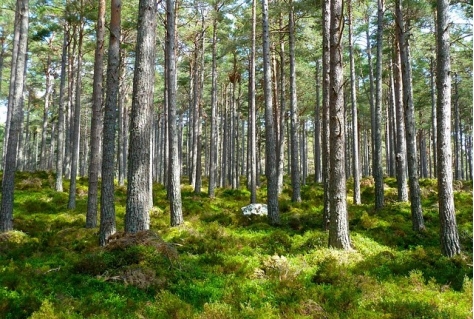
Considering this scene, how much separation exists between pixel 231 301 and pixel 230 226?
6.00 m

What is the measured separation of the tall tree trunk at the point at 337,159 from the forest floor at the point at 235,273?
46cm

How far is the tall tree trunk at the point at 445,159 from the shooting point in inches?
330

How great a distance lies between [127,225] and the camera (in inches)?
313

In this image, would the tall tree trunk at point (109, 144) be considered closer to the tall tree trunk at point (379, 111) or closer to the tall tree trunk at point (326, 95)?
the tall tree trunk at point (326, 95)

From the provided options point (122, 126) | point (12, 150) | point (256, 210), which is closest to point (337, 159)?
point (256, 210)

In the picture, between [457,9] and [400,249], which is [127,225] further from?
[457,9]

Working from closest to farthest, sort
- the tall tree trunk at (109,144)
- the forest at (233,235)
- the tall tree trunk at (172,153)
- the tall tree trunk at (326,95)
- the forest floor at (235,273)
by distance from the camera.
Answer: the forest floor at (235,273) < the forest at (233,235) < the tall tree trunk at (109,144) < the tall tree trunk at (326,95) < the tall tree trunk at (172,153)

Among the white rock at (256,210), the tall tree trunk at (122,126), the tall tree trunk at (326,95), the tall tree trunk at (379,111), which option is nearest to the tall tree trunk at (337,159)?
the tall tree trunk at (326,95)

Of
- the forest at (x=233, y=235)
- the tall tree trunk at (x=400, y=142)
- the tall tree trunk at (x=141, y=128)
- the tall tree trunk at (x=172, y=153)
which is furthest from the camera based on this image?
the tall tree trunk at (x=400, y=142)

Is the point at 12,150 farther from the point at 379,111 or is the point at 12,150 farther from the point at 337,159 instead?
the point at 379,111

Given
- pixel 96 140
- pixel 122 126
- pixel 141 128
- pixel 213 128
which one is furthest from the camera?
pixel 122 126

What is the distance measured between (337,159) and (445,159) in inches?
99.9

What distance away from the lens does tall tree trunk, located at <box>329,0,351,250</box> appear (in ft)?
28.2

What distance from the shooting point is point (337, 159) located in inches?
341
